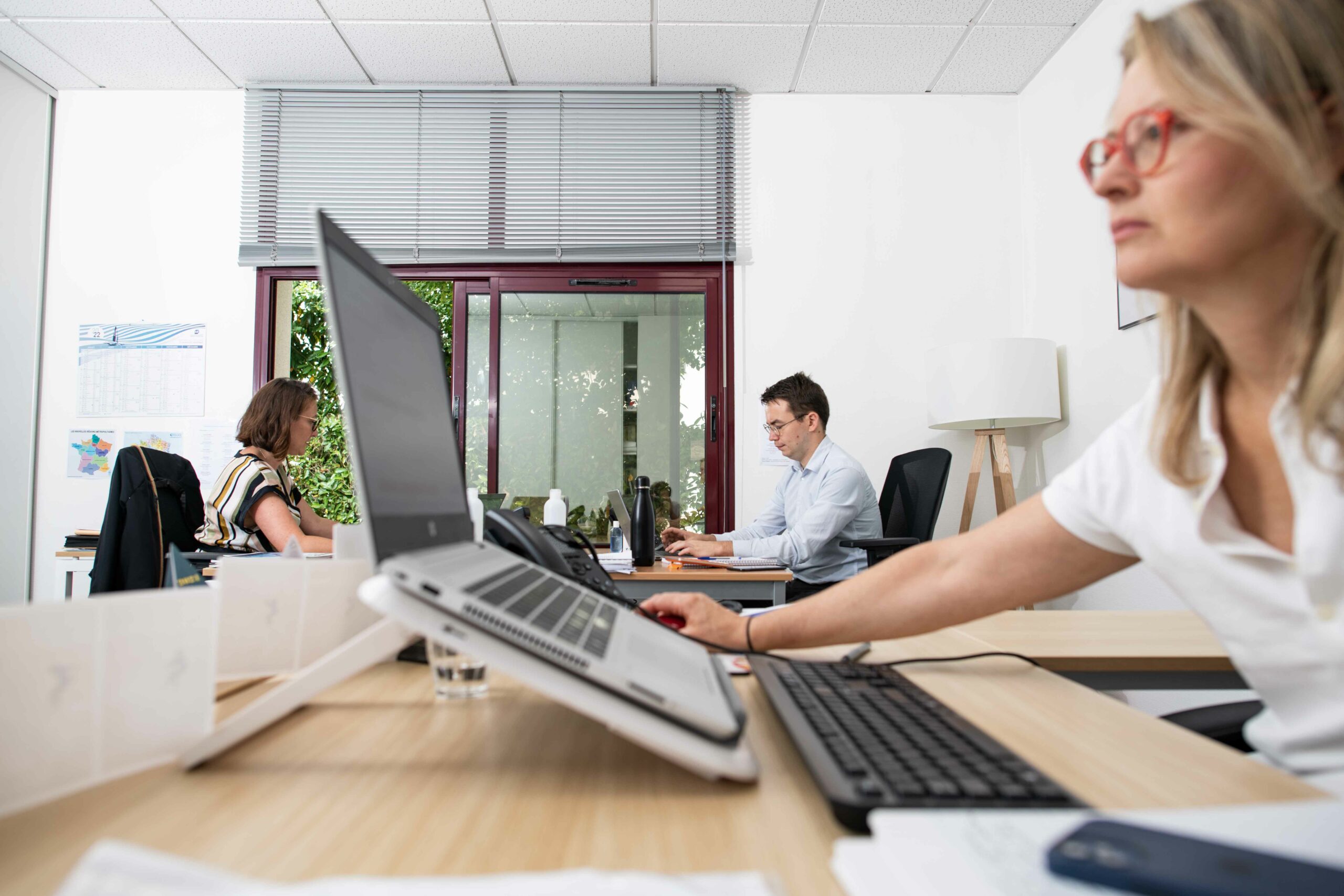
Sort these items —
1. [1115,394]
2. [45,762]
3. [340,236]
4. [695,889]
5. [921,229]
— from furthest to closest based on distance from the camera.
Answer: [921,229] < [1115,394] < [340,236] < [45,762] < [695,889]

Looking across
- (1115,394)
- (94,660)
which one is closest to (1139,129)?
(94,660)

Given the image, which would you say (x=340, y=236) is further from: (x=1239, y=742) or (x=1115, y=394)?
(x=1115, y=394)

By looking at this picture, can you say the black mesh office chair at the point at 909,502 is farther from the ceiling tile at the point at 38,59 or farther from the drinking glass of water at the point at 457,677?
the ceiling tile at the point at 38,59

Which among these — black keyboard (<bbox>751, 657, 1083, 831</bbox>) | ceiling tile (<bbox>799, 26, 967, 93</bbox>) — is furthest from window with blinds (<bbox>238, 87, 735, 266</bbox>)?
black keyboard (<bbox>751, 657, 1083, 831</bbox>)

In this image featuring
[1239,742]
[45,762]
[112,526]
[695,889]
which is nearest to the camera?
[695,889]

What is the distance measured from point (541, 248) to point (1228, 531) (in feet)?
11.5

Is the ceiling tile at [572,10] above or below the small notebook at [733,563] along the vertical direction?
above

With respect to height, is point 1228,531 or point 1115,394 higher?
point 1115,394

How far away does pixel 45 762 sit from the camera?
50 cm

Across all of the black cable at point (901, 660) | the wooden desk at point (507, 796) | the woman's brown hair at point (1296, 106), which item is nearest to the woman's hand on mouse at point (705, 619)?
the black cable at point (901, 660)

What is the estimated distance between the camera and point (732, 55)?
Result: 3.53m

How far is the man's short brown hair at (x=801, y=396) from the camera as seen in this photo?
3.24 metres

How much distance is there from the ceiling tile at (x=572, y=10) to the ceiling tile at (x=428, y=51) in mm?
157

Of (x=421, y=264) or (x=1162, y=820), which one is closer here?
(x=1162, y=820)
